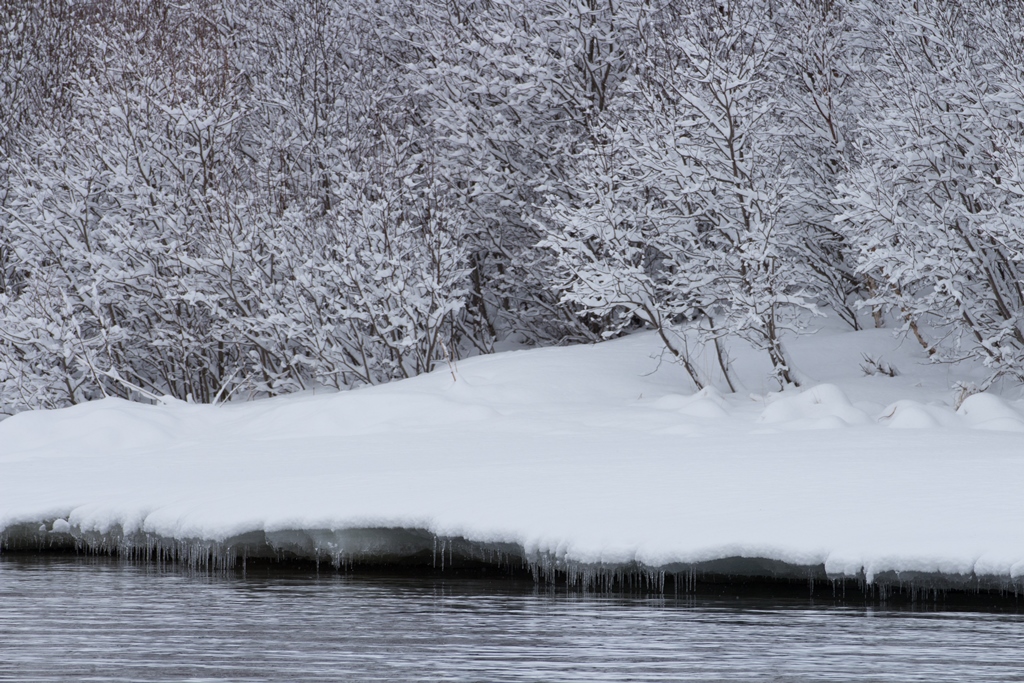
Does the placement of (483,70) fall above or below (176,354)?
above

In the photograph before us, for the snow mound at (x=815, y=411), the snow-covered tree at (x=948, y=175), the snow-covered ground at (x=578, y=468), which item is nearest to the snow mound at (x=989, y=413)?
the snow-covered ground at (x=578, y=468)

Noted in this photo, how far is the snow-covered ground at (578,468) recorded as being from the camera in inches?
280

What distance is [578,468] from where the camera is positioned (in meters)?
9.48

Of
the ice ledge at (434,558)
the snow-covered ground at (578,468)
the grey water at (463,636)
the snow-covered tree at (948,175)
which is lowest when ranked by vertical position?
the grey water at (463,636)

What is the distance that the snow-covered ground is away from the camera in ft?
23.4

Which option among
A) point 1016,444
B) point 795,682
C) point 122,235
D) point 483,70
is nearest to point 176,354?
point 122,235

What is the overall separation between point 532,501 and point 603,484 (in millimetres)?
768

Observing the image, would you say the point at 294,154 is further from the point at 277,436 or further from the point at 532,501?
the point at 532,501

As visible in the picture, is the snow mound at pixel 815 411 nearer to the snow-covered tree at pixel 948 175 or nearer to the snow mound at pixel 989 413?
the snow mound at pixel 989 413

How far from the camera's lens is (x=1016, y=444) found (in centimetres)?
1014

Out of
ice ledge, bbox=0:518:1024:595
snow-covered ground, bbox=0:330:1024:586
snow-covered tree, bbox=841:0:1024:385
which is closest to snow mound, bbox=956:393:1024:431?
snow-covered ground, bbox=0:330:1024:586

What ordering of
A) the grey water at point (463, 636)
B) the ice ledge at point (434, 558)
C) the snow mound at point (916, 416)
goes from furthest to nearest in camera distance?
the snow mound at point (916, 416), the ice ledge at point (434, 558), the grey water at point (463, 636)

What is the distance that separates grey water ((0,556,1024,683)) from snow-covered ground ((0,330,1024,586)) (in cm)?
34

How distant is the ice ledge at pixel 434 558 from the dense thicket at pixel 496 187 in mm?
5664
